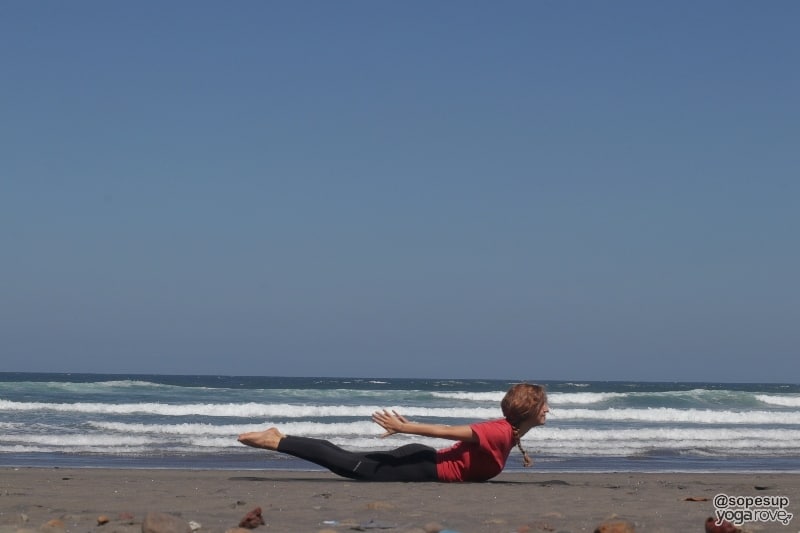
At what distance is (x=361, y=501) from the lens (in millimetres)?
6543

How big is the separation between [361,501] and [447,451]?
1.33 metres

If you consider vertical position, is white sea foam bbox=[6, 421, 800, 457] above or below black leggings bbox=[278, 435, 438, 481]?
below

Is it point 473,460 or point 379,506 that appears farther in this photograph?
point 473,460

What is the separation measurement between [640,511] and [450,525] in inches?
63.6

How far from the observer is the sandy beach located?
532cm

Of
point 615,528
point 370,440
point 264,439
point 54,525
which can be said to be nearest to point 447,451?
point 264,439

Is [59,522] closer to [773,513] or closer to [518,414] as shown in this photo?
[518,414]

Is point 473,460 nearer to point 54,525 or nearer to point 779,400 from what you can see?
point 54,525

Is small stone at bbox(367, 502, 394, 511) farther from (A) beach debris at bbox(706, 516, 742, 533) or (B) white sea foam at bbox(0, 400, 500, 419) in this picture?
(B) white sea foam at bbox(0, 400, 500, 419)

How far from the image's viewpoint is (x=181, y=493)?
7.21 metres

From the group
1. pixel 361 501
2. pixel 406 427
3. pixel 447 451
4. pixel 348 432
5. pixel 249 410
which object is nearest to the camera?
pixel 361 501

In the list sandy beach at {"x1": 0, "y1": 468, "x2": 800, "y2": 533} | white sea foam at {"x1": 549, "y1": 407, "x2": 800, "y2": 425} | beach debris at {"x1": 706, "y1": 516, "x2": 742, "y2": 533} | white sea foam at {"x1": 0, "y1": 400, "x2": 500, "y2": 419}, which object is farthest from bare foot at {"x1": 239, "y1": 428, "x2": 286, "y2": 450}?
white sea foam at {"x1": 549, "y1": 407, "x2": 800, "y2": 425}

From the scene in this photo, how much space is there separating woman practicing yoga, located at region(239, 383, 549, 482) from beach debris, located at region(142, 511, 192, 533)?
7.61 feet

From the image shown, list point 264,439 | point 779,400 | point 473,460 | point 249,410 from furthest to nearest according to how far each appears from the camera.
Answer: point 779,400 → point 249,410 → point 473,460 → point 264,439
